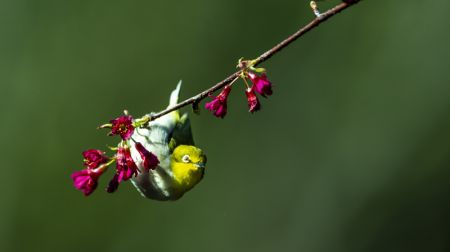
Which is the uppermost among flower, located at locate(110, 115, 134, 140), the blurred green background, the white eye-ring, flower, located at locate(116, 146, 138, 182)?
the blurred green background

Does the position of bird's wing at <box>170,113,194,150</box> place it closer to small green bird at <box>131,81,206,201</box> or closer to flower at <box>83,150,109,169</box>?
small green bird at <box>131,81,206,201</box>

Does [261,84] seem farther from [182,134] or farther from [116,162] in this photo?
[182,134]

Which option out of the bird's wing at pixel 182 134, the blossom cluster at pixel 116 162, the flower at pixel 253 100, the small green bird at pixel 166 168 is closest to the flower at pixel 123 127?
the blossom cluster at pixel 116 162

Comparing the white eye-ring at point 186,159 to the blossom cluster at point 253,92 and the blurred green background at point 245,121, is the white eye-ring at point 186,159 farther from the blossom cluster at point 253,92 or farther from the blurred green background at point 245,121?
the blurred green background at point 245,121

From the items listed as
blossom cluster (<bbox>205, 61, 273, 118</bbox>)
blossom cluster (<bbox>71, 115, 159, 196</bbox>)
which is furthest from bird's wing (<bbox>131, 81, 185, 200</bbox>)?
blossom cluster (<bbox>205, 61, 273, 118</bbox>)

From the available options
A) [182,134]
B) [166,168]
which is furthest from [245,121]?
[166,168]

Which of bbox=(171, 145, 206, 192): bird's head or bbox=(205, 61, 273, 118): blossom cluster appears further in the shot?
bbox=(171, 145, 206, 192): bird's head
